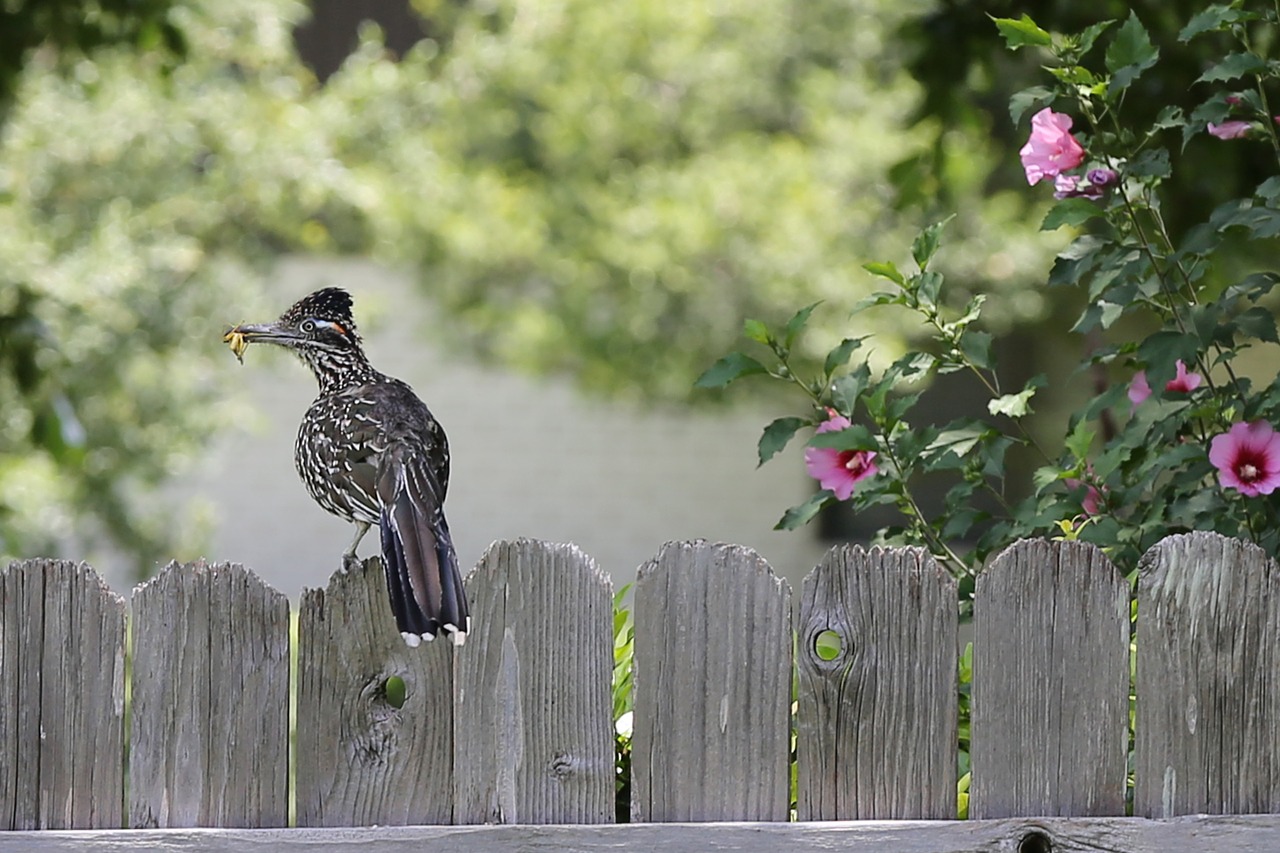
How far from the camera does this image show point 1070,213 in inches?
98.2

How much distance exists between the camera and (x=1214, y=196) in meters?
5.16

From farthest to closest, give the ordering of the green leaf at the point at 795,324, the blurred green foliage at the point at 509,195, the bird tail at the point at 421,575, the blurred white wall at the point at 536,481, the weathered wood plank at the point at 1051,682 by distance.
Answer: the blurred white wall at the point at 536,481 → the blurred green foliage at the point at 509,195 → the green leaf at the point at 795,324 → the weathered wood plank at the point at 1051,682 → the bird tail at the point at 421,575

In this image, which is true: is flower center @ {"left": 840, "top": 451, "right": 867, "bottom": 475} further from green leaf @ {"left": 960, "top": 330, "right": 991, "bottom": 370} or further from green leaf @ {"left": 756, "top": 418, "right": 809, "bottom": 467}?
green leaf @ {"left": 960, "top": 330, "right": 991, "bottom": 370}

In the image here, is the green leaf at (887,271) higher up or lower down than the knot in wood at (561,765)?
higher up

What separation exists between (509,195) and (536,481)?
13.9ft

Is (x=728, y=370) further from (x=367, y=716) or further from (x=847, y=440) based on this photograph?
(x=367, y=716)

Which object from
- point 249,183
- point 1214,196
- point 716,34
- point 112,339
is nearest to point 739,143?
point 716,34

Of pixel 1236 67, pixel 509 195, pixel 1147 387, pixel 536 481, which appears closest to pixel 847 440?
pixel 1147 387

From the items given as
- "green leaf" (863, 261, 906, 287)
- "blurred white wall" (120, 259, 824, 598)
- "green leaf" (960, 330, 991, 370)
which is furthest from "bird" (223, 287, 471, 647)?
"blurred white wall" (120, 259, 824, 598)

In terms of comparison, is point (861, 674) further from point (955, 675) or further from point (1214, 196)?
point (1214, 196)

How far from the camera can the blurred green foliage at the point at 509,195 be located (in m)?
8.93

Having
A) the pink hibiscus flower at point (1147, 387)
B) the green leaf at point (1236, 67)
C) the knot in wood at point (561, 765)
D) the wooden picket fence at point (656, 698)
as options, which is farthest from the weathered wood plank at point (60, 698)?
the green leaf at point (1236, 67)

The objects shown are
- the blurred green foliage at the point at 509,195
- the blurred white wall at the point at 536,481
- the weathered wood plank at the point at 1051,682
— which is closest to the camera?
the weathered wood plank at the point at 1051,682

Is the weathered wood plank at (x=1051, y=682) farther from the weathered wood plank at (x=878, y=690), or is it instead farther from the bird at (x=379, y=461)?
the bird at (x=379, y=461)
